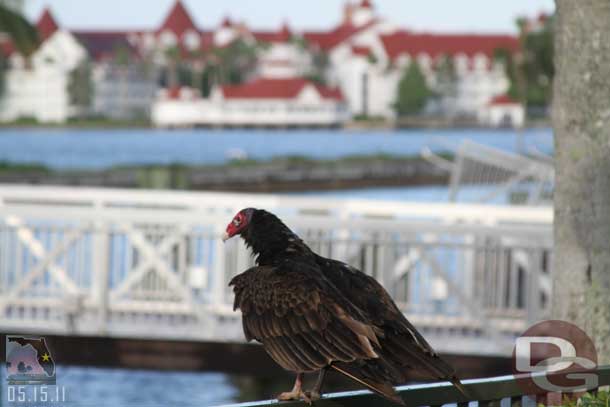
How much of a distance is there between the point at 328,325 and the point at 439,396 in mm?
384

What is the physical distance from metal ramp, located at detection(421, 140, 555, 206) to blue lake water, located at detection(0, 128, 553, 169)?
77.6 metres

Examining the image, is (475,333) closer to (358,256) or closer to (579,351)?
(358,256)

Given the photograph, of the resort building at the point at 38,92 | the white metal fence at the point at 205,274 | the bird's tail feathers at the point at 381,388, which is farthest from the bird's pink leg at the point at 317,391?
the resort building at the point at 38,92

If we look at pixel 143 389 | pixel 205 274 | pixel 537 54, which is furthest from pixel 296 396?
pixel 537 54

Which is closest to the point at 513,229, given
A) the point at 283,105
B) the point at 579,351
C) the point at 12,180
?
the point at 579,351

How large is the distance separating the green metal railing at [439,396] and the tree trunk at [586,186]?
3.31ft

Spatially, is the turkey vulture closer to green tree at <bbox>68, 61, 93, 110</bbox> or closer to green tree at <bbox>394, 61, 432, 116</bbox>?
green tree at <bbox>68, 61, 93, 110</bbox>

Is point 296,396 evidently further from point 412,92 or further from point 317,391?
point 412,92

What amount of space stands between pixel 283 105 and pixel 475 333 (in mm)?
170139

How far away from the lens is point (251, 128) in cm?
18338

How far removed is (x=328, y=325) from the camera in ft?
11.7

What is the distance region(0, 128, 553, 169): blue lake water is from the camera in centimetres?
11219

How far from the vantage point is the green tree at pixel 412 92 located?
632 feet

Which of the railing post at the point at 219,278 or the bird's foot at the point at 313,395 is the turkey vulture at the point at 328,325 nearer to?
the bird's foot at the point at 313,395
